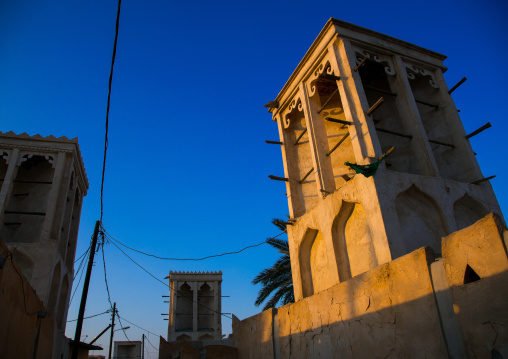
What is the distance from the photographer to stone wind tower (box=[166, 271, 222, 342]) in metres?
30.5

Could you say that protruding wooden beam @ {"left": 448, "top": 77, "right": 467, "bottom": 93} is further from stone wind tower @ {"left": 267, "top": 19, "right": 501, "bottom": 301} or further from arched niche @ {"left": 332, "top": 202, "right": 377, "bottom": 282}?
arched niche @ {"left": 332, "top": 202, "right": 377, "bottom": 282}

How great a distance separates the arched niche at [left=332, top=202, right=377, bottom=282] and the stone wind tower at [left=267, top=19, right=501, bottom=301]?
0.9 inches

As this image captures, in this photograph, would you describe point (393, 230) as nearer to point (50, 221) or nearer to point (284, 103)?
point (284, 103)

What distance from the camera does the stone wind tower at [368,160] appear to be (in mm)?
8258

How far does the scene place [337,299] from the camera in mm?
6727

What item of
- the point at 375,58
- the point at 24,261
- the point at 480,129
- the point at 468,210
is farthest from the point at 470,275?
the point at 24,261

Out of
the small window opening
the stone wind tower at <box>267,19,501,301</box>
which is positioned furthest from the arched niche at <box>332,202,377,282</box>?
the small window opening

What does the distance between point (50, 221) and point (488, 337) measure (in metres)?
16.9

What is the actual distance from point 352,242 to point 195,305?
80.4 feet

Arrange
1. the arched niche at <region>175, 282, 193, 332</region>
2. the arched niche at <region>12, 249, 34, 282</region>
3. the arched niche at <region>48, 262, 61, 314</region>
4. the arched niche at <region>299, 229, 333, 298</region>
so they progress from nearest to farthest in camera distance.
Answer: the arched niche at <region>299, 229, 333, 298</region>
the arched niche at <region>12, 249, 34, 282</region>
the arched niche at <region>48, 262, 61, 314</region>
the arched niche at <region>175, 282, 193, 332</region>

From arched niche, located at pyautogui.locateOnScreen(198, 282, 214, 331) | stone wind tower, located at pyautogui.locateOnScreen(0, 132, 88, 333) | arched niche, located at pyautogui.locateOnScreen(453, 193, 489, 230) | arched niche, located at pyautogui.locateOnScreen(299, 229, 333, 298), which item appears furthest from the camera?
arched niche, located at pyautogui.locateOnScreen(198, 282, 214, 331)

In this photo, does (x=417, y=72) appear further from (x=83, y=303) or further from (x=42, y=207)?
(x=42, y=207)

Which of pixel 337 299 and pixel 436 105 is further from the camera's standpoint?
pixel 436 105

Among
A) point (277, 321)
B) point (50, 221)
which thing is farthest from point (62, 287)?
point (277, 321)
